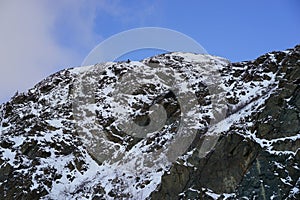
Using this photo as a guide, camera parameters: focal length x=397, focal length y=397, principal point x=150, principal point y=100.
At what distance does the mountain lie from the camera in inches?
888

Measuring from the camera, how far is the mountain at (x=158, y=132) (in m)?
22.6

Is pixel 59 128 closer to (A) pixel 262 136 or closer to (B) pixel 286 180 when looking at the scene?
(A) pixel 262 136

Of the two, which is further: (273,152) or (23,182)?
→ (23,182)

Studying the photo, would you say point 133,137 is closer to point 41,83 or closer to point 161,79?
point 161,79

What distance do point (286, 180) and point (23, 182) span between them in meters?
18.6

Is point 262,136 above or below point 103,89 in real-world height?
below

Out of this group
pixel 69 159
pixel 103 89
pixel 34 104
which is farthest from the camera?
pixel 103 89

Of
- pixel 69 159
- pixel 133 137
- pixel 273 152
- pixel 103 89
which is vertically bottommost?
pixel 273 152

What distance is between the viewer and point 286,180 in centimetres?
2058

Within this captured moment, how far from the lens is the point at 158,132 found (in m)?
32.8

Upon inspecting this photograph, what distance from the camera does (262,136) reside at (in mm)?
23281

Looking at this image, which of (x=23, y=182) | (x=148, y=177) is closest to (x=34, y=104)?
(x=23, y=182)

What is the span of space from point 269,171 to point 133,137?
1531 cm

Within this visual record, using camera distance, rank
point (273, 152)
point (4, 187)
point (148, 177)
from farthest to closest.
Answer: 1. point (4, 187)
2. point (148, 177)
3. point (273, 152)
